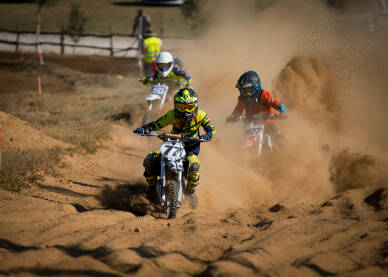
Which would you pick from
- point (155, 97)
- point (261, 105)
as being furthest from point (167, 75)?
point (261, 105)

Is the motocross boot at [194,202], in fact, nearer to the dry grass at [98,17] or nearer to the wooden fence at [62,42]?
the wooden fence at [62,42]

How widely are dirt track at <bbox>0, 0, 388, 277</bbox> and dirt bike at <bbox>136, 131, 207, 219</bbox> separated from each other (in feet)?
0.88

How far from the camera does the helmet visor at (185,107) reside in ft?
22.5

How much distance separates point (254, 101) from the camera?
9.37 metres

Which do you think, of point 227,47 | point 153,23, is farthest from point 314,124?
point 153,23

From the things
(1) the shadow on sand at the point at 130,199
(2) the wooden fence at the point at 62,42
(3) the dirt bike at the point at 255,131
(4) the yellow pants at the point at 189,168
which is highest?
(2) the wooden fence at the point at 62,42

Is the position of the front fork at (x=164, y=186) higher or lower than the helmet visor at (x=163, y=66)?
lower

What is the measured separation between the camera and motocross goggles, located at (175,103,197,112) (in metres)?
6.86

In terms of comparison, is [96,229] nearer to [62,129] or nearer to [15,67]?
[62,129]

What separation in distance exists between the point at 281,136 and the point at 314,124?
2.60m

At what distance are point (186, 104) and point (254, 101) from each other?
2.93m

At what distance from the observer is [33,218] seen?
225 inches

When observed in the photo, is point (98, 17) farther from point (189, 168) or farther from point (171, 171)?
point (171, 171)

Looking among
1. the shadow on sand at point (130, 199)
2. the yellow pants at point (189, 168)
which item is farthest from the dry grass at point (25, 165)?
the yellow pants at point (189, 168)
